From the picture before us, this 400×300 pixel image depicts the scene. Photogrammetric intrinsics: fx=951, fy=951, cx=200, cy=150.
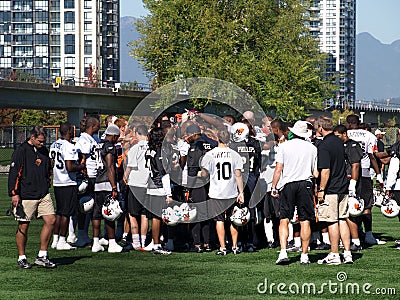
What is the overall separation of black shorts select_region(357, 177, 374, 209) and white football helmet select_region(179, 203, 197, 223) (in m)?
2.89

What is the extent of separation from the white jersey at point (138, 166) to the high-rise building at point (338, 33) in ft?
542

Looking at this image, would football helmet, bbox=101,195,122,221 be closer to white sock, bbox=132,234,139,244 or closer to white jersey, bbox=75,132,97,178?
white jersey, bbox=75,132,97,178

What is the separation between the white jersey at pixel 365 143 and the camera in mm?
16484

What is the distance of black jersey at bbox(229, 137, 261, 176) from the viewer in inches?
617

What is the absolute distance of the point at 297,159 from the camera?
14.1 m

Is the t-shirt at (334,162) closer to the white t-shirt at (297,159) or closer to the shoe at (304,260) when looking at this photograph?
the white t-shirt at (297,159)

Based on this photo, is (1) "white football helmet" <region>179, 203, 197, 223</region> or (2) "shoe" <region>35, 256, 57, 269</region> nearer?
(2) "shoe" <region>35, 256, 57, 269</region>

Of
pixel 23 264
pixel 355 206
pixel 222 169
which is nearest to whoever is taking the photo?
pixel 23 264

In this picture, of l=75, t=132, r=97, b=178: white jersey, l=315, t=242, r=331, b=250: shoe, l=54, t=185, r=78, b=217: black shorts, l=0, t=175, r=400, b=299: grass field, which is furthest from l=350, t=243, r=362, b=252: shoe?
l=54, t=185, r=78, b=217: black shorts

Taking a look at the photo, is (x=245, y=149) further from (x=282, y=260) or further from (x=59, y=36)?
(x=59, y=36)

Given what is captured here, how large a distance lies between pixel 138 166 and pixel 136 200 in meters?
0.61

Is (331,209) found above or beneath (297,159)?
beneath

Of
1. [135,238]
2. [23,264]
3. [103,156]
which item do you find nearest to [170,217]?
[135,238]

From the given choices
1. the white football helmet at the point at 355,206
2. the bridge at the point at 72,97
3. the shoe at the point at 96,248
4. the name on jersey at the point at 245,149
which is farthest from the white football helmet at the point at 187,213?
the bridge at the point at 72,97
